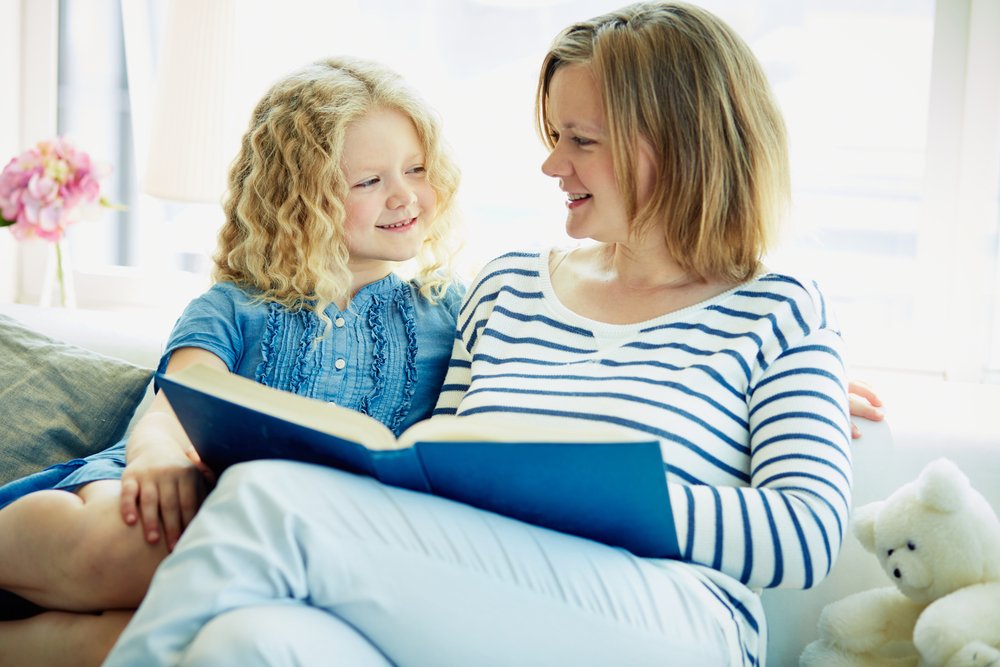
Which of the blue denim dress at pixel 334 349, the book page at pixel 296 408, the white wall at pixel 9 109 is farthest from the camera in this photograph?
the white wall at pixel 9 109

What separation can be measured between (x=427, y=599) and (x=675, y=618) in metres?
0.26

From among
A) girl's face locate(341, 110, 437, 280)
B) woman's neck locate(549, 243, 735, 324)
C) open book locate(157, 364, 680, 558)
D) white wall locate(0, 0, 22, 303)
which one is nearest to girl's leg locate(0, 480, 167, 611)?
open book locate(157, 364, 680, 558)

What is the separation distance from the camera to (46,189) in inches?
70.7

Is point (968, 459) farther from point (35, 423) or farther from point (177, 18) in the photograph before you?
point (177, 18)

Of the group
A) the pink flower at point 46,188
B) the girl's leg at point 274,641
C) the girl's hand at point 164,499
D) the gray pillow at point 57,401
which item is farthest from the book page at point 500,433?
the pink flower at point 46,188

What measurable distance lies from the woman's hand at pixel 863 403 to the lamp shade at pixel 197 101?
1.32 m

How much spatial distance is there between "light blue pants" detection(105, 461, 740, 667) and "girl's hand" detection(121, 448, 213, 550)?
170mm

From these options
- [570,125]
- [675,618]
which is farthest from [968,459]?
[570,125]

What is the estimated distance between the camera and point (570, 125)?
1103mm

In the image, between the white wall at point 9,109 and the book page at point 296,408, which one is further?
the white wall at point 9,109

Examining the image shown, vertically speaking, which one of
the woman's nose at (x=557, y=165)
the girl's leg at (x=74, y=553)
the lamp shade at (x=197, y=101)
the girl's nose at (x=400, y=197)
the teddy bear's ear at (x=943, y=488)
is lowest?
the girl's leg at (x=74, y=553)

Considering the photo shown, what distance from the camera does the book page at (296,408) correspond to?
0.73 m

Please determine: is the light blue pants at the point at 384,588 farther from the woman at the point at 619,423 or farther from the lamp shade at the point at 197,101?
the lamp shade at the point at 197,101

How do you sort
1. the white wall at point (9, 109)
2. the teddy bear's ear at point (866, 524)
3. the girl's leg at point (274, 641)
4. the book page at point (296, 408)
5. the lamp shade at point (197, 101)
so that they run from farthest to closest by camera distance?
the white wall at point (9, 109) → the lamp shade at point (197, 101) → the teddy bear's ear at point (866, 524) → the book page at point (296, 408) → the girl's leg at point (274, 641)
